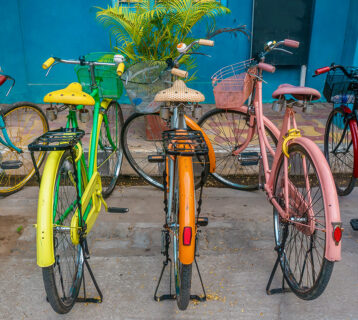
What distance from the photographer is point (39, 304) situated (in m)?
2.30

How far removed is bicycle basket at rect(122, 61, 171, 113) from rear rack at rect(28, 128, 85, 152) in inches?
53.4

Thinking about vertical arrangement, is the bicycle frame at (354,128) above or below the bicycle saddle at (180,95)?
below

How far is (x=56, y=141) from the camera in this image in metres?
2.01

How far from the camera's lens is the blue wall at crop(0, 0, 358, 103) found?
5.76 m

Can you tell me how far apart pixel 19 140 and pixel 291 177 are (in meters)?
3.17

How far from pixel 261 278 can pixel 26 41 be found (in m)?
5.29

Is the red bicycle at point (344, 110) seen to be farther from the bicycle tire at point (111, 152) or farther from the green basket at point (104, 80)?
the bicycle tire at point (111, 152)

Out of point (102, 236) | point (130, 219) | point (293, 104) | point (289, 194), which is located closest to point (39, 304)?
point (102, 236)

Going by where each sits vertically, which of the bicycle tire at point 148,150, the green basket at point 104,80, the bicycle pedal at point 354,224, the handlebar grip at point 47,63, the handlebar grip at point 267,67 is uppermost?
the handlebar grip at point 47,63

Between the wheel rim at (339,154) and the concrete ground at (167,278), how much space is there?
526 mm

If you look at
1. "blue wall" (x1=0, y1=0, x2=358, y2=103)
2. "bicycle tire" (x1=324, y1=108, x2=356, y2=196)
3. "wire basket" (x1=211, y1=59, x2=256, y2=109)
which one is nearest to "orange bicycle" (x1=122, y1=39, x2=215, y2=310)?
"wire basket" (x1=211, y1=59, x2=256, y2=109)

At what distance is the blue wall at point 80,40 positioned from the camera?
5758 mm

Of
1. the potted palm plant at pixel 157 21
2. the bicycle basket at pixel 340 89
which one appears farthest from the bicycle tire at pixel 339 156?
the potted palm plant at pixel 157 21

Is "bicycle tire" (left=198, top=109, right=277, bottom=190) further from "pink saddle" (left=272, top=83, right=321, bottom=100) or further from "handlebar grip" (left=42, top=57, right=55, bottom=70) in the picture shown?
"handlebar grip" (left=42, top=57, right=55, bottom=70)
